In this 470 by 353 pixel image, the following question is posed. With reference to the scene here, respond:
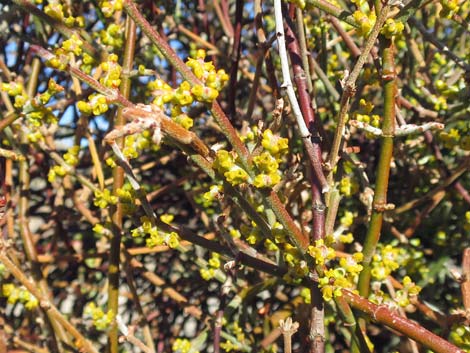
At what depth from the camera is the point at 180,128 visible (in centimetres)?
90

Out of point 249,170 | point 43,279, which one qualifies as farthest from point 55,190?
point 249,170

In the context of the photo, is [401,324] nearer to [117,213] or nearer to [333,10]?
[333,10]

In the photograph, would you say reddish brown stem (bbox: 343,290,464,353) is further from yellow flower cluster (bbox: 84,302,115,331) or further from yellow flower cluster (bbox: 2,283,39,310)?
yellow flower cluster (bbox: 2,283,39,310)

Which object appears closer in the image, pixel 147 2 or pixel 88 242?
pixel 147 2

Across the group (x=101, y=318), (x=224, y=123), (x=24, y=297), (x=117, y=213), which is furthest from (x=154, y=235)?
(x=24, y=297)

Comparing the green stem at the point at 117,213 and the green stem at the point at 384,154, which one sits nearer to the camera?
the green stem at the point at 384,154

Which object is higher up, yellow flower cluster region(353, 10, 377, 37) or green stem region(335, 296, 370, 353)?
yellow flower cluster region(353, 10, 377, 37)

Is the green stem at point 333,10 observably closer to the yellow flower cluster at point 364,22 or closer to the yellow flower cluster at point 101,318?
the yellow flower cluster at point 364,22

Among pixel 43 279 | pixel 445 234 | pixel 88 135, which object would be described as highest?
pixel 88 135

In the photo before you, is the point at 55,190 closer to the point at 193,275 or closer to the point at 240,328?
the point at 193,275

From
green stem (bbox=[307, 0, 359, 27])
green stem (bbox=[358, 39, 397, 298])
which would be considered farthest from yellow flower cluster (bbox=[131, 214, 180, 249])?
green stem (bbox=[307, 0, 359, 27])

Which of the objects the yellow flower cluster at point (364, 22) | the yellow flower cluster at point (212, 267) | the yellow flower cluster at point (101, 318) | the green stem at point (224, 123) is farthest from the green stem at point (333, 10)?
the yellow flower cluster at point (101, 318)

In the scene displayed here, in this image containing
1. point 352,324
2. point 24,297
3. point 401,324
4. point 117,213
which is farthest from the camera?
point 24,297

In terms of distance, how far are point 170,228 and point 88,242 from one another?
4.39 feet
